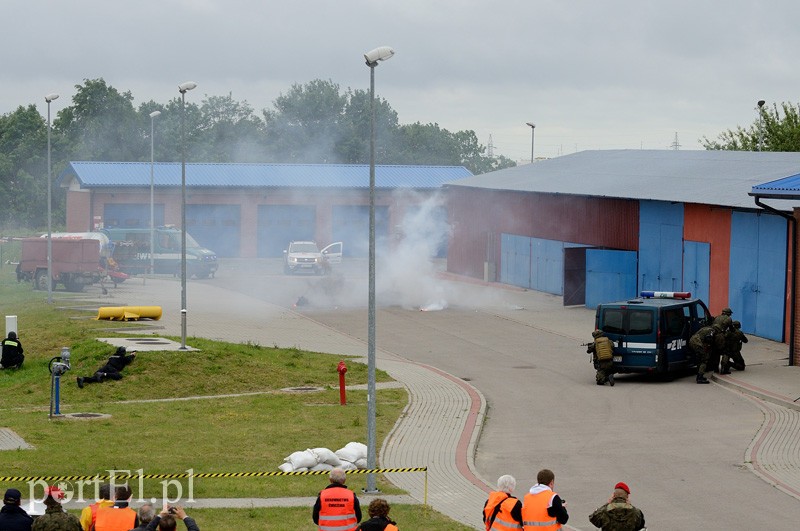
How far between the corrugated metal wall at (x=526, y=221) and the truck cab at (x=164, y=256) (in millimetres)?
12198

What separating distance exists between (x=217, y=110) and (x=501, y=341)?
2217 inches

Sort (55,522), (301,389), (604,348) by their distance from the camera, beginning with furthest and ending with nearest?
(604,348), (301,389), (55,522)

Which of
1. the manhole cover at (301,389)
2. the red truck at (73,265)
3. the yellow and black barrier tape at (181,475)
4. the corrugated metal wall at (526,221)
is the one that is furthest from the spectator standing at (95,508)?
the red truck at (73,265)

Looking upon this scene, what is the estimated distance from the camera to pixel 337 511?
12625 millimetres

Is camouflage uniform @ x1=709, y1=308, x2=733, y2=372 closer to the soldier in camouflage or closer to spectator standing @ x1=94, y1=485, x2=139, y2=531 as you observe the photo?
spectator standing @ x1=94, y1=485, x2=139, y2=531

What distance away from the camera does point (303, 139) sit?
75.4m

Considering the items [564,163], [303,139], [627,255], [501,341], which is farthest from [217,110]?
[501,341]

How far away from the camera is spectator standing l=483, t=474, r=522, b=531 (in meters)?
12.4

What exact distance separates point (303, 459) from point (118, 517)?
6.86 m

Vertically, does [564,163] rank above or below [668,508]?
above

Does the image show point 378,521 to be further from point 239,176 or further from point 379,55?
point 239,176

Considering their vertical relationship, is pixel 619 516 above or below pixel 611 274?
below

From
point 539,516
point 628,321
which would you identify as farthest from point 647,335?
point 539,516

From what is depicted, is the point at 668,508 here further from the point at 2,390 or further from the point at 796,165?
the point at 796,165
